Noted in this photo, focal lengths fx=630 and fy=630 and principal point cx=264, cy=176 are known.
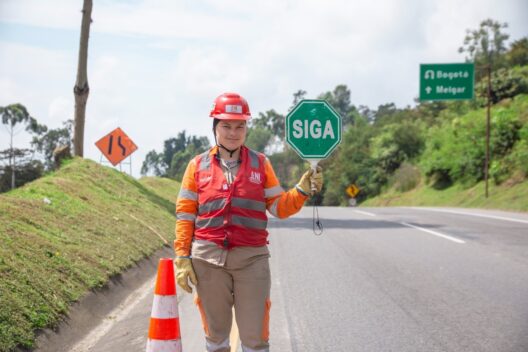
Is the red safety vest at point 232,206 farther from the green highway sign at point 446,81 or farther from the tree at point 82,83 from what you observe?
the green highway sign at point 446,81

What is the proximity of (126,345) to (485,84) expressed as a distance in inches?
1775

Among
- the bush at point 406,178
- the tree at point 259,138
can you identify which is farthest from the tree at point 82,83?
the tree at point 259,138

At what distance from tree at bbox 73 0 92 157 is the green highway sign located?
13743mm

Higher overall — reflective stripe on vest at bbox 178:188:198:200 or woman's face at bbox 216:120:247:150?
woman's face at bbox 216:120:247:150

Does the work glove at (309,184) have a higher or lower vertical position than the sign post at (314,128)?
lower

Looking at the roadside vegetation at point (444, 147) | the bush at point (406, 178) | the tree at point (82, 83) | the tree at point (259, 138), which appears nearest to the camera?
the tree at point (82, 83)

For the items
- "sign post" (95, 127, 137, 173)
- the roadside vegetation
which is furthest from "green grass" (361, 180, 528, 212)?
"sign post" (95, 127, 137, 173)

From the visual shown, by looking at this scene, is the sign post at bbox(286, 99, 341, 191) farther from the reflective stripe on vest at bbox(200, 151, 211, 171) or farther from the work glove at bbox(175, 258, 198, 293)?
the work glove at bbox(175, 258, 198, 293)

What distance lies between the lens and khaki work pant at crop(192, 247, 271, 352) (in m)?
4.07

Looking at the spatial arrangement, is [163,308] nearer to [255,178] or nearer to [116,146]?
[255,178]

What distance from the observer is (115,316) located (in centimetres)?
729

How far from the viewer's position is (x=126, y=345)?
5953 mm

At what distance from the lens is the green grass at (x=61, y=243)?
5801 millimetres

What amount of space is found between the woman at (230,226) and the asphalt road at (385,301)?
176 cm
